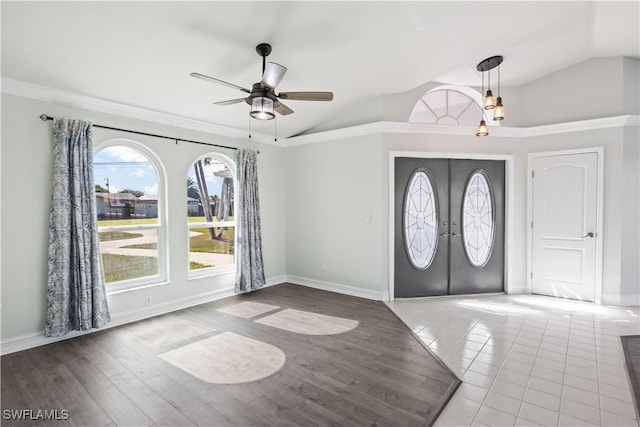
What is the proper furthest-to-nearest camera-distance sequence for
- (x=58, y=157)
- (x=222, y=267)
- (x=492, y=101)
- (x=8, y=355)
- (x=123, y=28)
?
(x=222, y=267) < (x=492, y=101) < (x=58, y=157) < (x=8, y=355) < (x=123, y=28)

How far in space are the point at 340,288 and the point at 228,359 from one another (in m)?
2.50

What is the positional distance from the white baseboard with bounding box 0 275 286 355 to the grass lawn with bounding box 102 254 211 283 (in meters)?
0.43

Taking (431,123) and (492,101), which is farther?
(431,123)

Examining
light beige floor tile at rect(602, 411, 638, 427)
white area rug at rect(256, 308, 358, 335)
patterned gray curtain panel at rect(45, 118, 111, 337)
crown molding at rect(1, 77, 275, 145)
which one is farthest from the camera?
white area rug at rect(256, 308, 358, 335)

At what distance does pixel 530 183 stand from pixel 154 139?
217 inches

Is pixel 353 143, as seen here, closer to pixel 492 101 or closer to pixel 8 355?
pixel 492 101

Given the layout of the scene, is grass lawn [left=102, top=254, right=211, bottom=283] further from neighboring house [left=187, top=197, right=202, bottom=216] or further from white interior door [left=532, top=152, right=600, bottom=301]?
white interior door [left=532, top=152, right=600, bottom=301]

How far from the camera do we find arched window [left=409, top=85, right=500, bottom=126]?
4.86 metres

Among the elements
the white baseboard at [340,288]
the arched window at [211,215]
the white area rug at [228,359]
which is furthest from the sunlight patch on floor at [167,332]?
the white baseboard at [340,288]

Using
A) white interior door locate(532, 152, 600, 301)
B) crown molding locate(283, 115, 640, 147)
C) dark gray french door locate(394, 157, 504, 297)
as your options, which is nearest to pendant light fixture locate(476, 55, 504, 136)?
crown molding locate(283, 115, 640, 147)

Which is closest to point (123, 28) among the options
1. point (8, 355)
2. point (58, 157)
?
point (58, 157)

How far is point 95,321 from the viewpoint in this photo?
335cm

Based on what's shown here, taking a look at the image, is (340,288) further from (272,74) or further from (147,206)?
(272,74)

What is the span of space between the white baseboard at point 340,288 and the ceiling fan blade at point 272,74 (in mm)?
3275
